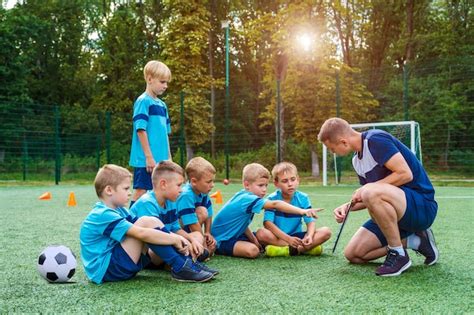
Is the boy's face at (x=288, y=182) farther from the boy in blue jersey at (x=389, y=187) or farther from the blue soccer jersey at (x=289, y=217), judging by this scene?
the boy in blue jersey at (x=389, y=187)

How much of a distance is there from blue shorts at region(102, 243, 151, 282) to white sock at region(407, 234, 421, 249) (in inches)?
67.2

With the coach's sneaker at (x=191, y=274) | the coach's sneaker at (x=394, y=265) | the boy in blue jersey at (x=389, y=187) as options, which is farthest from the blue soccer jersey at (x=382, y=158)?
the coach's sneaker at (x=191, y=274)

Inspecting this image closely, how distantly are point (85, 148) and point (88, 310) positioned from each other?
17563 millimetres

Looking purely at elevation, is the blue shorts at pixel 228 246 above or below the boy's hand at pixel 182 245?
below

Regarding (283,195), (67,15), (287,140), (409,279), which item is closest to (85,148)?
(287,140)

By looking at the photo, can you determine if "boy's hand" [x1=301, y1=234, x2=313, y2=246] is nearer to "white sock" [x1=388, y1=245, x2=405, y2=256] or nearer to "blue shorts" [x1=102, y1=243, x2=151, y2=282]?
"white sock" [x1=388, y1=245, x2=405, y2=256]

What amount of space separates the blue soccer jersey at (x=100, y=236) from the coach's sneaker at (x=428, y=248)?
5.99 feet

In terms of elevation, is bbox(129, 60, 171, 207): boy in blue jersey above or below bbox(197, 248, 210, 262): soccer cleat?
above

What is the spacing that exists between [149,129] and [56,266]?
175cm

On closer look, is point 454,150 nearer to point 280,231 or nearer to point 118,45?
point 280,231

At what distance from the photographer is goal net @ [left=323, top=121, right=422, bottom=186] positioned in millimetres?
12031

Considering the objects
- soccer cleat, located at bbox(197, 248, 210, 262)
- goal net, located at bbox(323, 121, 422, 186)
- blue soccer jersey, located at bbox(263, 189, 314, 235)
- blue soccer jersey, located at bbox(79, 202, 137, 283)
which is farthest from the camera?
goal net, located at bbox(323, 121, 422, 186)

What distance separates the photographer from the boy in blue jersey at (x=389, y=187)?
3.12 metres

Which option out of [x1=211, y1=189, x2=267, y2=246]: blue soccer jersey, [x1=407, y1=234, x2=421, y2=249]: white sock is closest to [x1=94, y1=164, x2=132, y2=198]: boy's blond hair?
[x1=211, y1=189, x2=267, y2=246]: blue soccer jersey
